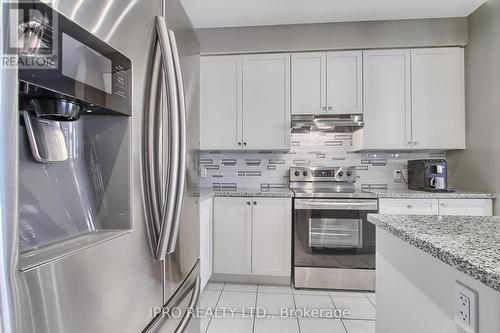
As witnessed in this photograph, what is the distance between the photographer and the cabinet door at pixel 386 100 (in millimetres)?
2705

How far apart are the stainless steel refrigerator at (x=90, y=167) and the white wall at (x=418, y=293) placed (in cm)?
81

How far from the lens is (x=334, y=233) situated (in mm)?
2463

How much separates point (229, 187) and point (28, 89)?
2728 mm

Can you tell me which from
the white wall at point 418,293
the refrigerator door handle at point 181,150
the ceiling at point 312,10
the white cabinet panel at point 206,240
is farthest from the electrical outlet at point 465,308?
the ceiling at point 312,10

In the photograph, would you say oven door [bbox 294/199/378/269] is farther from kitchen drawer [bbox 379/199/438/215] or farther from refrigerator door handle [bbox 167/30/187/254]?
refrigerator door handle [bbox 167/30/187/254]

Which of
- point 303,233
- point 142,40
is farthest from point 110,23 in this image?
point 303,233

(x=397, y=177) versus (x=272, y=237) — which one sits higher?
(x=397, y=177)

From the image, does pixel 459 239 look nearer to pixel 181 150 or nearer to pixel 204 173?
pixel 181 150

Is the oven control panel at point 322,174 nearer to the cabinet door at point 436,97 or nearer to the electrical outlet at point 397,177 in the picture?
the electrical outlet at point 397,177

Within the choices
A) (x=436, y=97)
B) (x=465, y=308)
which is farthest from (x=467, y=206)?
(x=465, y=308)

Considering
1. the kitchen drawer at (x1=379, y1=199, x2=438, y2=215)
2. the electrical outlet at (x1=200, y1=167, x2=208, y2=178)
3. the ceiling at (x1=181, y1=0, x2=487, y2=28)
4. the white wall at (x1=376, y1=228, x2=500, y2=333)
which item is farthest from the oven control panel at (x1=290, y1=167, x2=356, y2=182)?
the white wall at (x1=376, y1=228, x2=500, y2=333)

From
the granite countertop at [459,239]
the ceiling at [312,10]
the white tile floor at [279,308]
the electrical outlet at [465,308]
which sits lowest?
the white tile floor at [279,308]

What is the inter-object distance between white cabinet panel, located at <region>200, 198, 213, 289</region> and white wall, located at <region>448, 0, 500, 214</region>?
8.46 ft

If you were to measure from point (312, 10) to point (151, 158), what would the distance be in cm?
246
